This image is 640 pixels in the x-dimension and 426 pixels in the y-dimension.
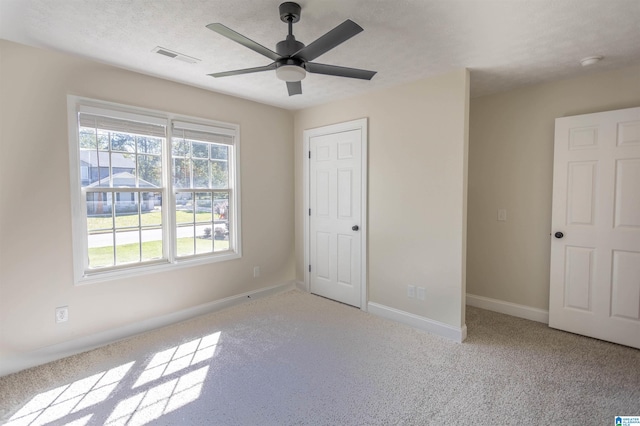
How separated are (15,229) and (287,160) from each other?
2822mm

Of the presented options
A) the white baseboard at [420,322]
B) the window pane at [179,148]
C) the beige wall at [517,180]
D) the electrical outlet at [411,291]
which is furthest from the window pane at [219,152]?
the beige wall at [517,180]

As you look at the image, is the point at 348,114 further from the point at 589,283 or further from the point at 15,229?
the point at 15,229

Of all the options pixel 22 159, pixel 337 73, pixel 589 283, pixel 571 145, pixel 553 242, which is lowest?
pixel 589 283

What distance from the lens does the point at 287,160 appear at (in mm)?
4289

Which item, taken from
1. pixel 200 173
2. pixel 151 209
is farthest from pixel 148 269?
pixel 200 173

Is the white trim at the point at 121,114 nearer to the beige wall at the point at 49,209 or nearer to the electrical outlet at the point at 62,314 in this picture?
the beige wall at the point at 49,209

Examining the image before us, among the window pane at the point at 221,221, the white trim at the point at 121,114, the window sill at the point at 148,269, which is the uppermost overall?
the white trim at the point at 121,114

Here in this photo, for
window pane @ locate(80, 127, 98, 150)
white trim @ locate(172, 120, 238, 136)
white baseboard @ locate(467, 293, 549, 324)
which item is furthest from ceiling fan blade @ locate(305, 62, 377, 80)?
white baseboard @ locate(467, 293, 549, 324)

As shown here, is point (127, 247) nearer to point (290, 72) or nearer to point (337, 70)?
point (290, 72)

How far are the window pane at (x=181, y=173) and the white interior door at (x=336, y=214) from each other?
1.53 meters

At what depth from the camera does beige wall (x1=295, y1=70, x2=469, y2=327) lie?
2.85 meters

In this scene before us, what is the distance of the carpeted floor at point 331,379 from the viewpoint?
190 cm

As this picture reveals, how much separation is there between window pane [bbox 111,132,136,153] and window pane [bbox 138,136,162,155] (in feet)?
0.20

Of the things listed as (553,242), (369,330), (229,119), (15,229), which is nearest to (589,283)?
(553,242)
